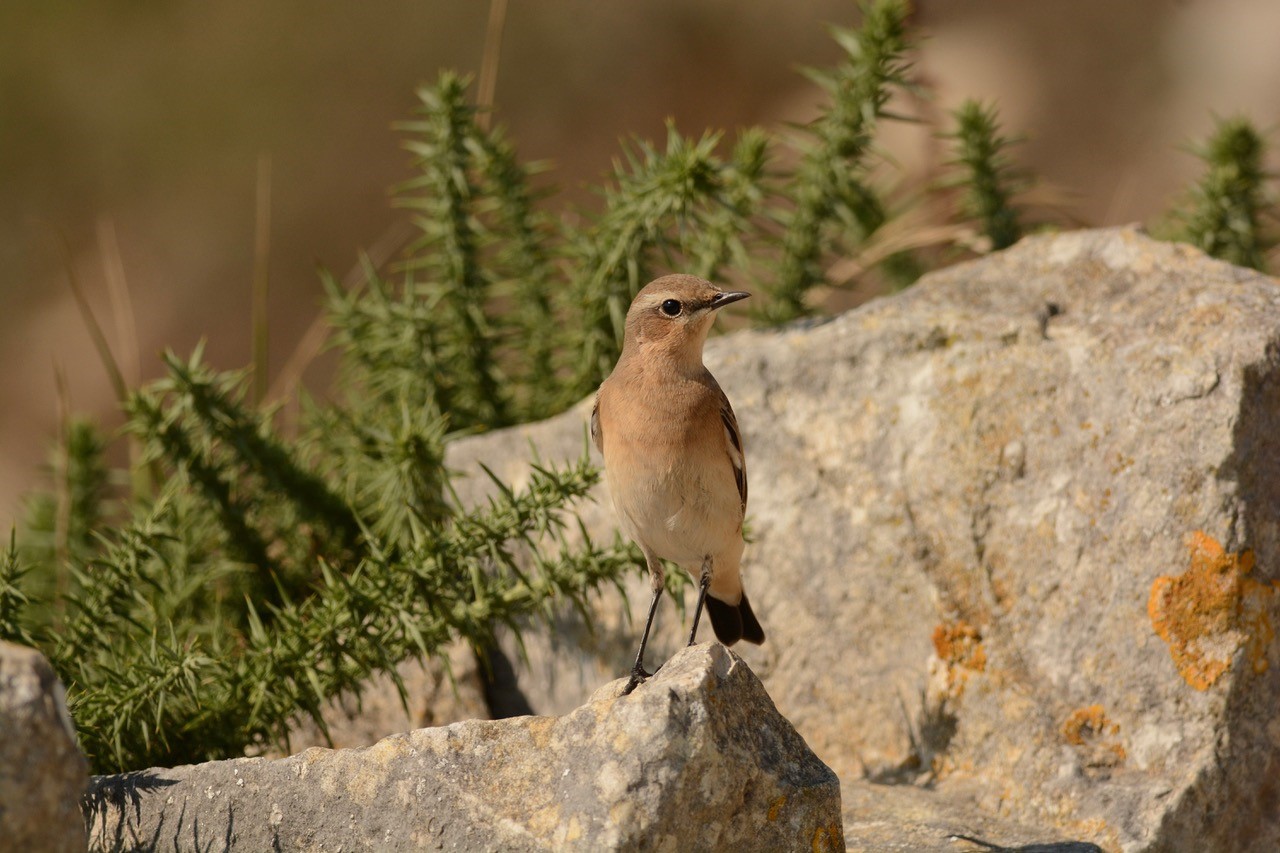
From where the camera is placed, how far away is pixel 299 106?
11.2 meters

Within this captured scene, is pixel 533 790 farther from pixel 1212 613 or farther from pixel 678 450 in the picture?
pixel 1212 613

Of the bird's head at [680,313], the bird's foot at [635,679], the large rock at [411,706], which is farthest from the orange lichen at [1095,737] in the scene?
the large rock at [411,706]

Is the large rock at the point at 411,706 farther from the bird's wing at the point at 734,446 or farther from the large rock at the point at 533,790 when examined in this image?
the large rock at the point at 533,790

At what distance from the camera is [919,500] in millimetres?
4633

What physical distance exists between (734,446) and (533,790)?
65.6 inches

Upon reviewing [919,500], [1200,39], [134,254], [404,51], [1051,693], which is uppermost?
[404,51]

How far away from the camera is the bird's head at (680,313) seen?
14.6 feet

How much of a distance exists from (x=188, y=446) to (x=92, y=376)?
677 centimetres

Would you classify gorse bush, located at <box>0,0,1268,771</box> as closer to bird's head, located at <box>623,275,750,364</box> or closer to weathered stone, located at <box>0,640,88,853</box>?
bird's head, located at <box>623,275,750,364</box>

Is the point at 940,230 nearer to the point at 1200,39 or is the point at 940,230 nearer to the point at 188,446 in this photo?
the point at 188,446

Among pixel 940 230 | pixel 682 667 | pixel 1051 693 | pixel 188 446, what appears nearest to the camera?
pixel 682 667

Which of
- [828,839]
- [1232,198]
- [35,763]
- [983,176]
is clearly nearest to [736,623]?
[828,839]

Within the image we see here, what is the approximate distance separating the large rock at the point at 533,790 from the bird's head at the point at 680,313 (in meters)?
1.39

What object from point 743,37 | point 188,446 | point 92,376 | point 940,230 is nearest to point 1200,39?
point 743,37
